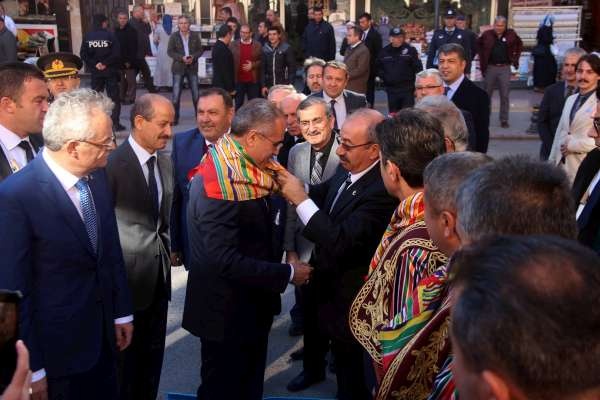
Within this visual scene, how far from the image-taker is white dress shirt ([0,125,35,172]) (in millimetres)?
3268

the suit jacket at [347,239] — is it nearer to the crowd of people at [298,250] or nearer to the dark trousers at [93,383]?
the crowd of people at [298,250]

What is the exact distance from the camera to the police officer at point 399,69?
1089 centimetres

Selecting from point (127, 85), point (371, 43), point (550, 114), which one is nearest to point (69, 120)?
point (550, 114)

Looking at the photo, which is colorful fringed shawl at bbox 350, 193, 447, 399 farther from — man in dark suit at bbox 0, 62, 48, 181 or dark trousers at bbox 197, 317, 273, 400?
man in dark suit at bbox 0, 62, 48, 181

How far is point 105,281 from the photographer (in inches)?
111

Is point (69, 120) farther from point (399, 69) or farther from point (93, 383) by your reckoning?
point (399, 69)

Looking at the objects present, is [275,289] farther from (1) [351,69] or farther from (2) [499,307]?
(1) [351,69]

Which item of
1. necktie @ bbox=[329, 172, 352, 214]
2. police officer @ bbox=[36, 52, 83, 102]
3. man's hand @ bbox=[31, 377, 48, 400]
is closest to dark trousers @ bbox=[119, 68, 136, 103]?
police officer @ bbox=[36, 52, 83, 102]

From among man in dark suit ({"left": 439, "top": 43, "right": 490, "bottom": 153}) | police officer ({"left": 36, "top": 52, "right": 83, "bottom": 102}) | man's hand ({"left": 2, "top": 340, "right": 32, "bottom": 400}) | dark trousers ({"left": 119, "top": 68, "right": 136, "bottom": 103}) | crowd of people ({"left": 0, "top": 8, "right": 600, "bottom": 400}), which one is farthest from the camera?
dark trousers ({"left": 119, "top": 68, "right": 136, "bottom": 103})

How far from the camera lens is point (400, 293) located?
2.21 metres

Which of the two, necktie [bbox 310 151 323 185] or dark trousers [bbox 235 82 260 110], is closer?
necktie [bbox 310 151 323 185]

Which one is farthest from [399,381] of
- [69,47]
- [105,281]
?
[69,47]

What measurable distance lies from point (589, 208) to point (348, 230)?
1427 millimetres

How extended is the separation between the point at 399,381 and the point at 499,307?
939 millimetres
